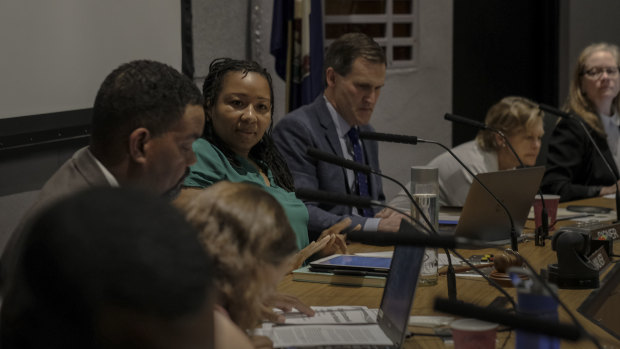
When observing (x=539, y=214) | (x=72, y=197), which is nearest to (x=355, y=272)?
(x=539, y=214)

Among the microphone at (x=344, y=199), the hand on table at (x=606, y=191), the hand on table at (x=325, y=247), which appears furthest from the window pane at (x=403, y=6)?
the microphone at (x=344, y=199)

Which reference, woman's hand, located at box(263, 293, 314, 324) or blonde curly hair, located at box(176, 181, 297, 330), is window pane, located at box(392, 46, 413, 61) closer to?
woman's hand, located at box(263, 293, 314, 324)

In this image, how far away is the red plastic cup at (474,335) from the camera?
4.68 feet

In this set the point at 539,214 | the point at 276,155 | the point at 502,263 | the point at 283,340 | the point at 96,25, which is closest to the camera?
the point at 283,340

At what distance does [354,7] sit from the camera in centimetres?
474

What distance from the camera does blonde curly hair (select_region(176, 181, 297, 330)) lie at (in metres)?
1.12

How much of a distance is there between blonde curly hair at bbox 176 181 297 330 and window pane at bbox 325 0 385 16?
3.67 m

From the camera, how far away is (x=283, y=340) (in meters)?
1.59

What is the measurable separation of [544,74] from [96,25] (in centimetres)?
362

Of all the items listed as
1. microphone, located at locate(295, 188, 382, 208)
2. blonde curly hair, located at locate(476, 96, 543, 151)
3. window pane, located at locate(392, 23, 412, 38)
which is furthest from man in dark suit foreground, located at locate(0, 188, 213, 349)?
window pane, located at locate(392, 23, 412, 38)

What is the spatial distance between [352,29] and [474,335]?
3518 mm

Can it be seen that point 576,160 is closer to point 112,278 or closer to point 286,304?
point 286,304

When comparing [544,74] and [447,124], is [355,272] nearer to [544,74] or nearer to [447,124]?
[447,124]

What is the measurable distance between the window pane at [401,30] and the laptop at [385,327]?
3.28m
